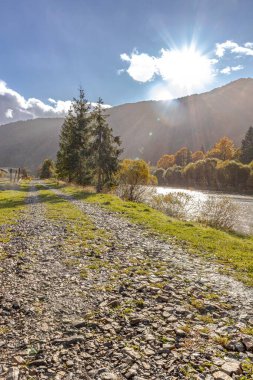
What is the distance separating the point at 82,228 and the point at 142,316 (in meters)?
10.7

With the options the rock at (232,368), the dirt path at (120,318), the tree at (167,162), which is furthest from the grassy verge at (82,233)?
the tree at (167,162)

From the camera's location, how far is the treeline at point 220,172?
8656 centimetres

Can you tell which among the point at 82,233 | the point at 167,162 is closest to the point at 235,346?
the point at 82,233

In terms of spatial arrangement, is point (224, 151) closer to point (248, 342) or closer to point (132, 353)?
point (248, 342)

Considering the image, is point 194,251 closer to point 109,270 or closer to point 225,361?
point 109,270

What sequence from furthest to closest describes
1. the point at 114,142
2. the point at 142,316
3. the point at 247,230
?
the point at 114,142, the point at 247,230, the point at 142,316

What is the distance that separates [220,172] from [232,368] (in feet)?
303

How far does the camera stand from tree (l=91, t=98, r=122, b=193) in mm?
48125

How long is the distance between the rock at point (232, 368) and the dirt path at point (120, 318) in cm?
2

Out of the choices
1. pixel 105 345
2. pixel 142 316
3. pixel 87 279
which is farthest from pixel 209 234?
pixel 105 345

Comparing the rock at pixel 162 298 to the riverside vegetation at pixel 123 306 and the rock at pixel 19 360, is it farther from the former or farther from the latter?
the rock at pixel 19 360

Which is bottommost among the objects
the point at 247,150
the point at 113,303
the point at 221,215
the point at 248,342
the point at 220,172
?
the point at 113,303

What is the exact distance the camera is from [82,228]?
55.4 feet

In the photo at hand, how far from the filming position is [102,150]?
48.3 m
